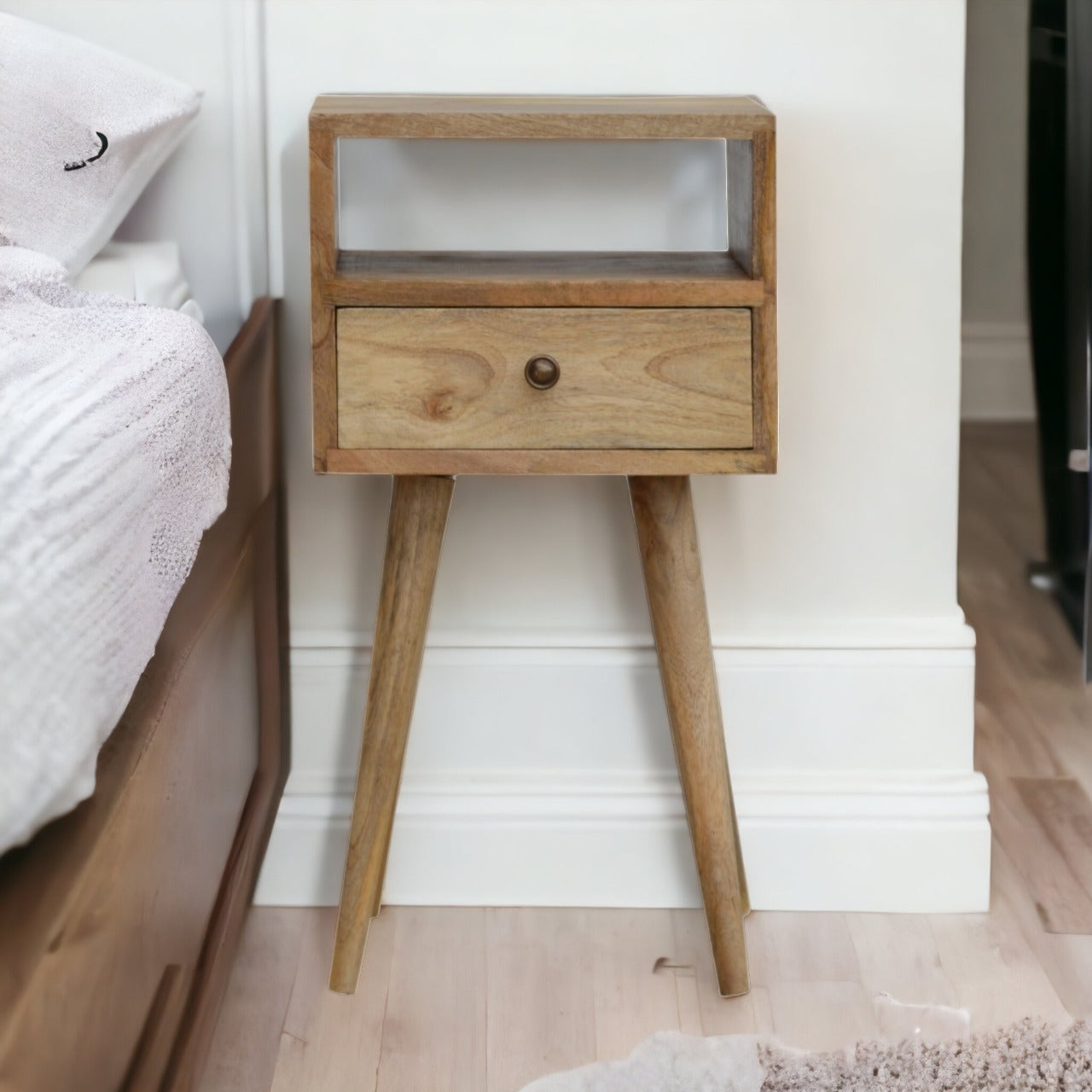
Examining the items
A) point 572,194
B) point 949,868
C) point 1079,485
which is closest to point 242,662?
point 572,194

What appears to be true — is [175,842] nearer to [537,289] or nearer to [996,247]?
[537,289]

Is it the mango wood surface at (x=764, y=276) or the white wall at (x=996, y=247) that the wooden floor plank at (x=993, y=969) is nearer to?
the mango wood surface at (x=764, y=276)

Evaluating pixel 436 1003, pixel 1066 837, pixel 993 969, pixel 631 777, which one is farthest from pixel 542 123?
pixel 1066 837

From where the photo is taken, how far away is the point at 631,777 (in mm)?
1402

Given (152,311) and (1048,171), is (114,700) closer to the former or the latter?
(152,311)

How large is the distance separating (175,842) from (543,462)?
0.41m

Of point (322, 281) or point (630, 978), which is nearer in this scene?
point (322, 281)

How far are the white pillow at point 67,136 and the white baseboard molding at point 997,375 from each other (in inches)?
103

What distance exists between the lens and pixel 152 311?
100cm

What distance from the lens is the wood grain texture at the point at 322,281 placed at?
102 cm

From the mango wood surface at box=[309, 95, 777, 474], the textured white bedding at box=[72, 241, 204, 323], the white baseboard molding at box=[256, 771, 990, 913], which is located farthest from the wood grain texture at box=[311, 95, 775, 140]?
the white baseboard molding at box=[256, 771, 990, 913]

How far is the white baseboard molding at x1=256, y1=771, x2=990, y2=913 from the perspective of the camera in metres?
1.39

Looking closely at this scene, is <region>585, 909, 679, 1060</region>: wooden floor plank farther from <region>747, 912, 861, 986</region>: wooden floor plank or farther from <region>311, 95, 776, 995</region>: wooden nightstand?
<region>311, 95, 776, 995</region>: wooden nightstand

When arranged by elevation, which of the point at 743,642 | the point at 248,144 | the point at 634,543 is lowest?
the point at 743,642
